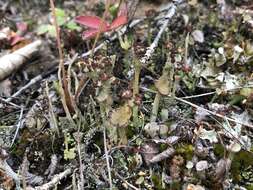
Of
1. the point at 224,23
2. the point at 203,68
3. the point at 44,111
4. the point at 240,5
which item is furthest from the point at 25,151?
the point at 240,5

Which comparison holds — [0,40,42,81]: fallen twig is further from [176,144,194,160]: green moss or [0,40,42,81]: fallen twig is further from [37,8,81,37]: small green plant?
[176,144,194,160]: green moss

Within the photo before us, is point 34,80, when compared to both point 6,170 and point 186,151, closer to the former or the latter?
point 6,170

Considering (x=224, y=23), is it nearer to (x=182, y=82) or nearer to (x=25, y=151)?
(x=182, y=82)

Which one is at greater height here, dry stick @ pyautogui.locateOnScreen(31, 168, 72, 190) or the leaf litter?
the leaf litter

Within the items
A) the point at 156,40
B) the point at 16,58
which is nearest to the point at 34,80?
the point at 16,58

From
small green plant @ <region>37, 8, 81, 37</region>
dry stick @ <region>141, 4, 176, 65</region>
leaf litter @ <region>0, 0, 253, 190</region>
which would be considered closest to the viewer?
leaf litter @ <region>0, 0, 253, 190</region>

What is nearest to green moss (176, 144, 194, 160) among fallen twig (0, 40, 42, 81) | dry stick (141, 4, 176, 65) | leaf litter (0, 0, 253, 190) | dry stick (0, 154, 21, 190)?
leaf litter (0, 0, 253, 190)

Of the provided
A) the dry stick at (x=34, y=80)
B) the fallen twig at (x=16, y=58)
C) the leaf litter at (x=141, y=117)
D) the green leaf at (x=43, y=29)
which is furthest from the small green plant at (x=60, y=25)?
the dry stick at (x=34, y=80)
